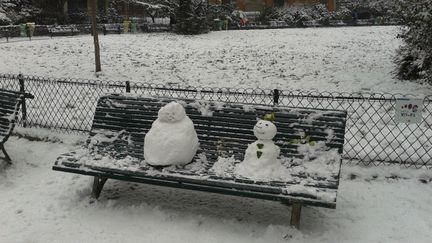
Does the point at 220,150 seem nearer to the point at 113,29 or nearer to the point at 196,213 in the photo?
the point at 196,213

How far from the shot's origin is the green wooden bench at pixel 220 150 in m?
4.37

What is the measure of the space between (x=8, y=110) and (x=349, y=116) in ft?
18.8

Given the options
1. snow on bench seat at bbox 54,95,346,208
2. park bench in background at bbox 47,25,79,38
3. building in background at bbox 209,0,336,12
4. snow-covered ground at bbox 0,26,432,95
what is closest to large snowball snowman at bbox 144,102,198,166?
snow on bench seat at bbox 54,95,346,208

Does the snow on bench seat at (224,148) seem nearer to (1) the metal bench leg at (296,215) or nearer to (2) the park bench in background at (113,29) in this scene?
(1) the metal bench leg at (296,215)

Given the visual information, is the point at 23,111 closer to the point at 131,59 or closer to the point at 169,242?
the point at 169,242

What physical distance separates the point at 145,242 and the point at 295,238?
154 cm

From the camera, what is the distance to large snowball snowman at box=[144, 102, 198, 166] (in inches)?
189

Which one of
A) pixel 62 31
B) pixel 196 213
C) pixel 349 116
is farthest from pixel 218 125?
pixel 62 31

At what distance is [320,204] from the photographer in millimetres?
4078

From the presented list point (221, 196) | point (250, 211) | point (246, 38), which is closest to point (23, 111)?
point (221, 196)

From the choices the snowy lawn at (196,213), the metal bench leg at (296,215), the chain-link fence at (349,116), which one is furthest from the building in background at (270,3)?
the metal bench leg at (296,215)

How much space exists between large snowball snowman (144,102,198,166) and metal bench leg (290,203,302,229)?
1.31 m

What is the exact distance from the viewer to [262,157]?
460 cm

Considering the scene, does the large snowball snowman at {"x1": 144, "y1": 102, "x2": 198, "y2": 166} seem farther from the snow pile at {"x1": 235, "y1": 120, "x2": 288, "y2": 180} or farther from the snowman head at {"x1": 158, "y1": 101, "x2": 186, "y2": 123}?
the snow pile at {"x1": 235, "y1": 120, "x2": 288, "y2": 180}
